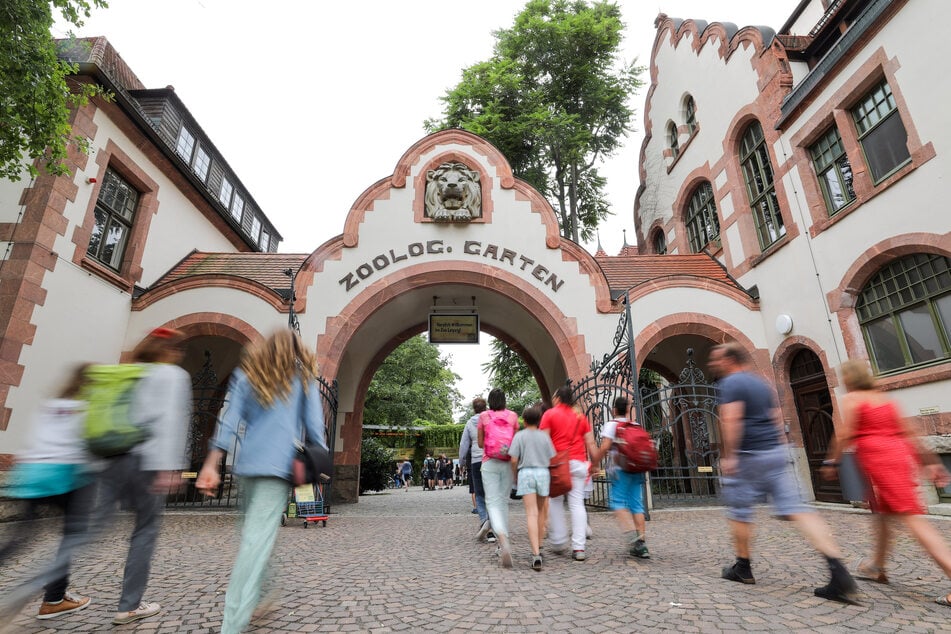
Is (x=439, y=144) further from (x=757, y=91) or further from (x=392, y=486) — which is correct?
(x=392, y=486)

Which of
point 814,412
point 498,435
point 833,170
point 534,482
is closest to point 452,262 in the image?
point 498,435

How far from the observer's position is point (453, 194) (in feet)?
37.4

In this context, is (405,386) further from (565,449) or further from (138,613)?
(138,613)

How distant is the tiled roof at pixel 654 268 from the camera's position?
12.1m

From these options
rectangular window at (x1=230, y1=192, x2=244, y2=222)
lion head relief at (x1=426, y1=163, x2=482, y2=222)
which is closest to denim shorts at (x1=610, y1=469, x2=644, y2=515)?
lion head relief at (x1=426, y1=163, x2=482, y2=222)

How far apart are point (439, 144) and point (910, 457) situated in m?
10.7

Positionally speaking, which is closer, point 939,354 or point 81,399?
point 81,399

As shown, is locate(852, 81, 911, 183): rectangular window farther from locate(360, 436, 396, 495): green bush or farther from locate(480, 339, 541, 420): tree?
locate(360, 436, 396, 495): green bush

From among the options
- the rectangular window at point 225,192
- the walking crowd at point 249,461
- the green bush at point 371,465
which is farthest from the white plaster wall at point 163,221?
the walking crowd at point 249,461

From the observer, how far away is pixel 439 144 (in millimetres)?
12047

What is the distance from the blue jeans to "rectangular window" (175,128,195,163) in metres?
14.4

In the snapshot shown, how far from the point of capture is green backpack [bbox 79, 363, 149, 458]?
2.97m

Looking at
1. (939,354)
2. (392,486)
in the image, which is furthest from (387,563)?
(392,486)

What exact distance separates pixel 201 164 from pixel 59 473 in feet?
49.6
